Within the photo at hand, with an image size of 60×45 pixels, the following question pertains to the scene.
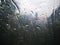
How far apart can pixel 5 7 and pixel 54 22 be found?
816mm

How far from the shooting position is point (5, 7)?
1.91 metres

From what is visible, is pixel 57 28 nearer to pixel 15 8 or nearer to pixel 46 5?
pixel 46 5

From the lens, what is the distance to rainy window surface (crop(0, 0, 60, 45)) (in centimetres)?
186

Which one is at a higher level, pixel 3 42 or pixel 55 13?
pixel 55 13

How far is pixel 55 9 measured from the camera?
1.90m

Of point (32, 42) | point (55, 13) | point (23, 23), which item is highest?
point (55, 13)

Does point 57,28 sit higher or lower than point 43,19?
lower

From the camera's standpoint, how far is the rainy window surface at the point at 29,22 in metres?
1.86

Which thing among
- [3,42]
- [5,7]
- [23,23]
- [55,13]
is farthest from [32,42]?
[5,7]

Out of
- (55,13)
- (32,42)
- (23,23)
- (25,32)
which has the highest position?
(55,13)

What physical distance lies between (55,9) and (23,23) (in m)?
0.56

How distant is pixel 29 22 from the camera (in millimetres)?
1896

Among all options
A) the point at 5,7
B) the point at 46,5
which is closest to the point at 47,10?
the point at 46,5

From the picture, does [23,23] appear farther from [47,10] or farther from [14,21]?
[47,10]
